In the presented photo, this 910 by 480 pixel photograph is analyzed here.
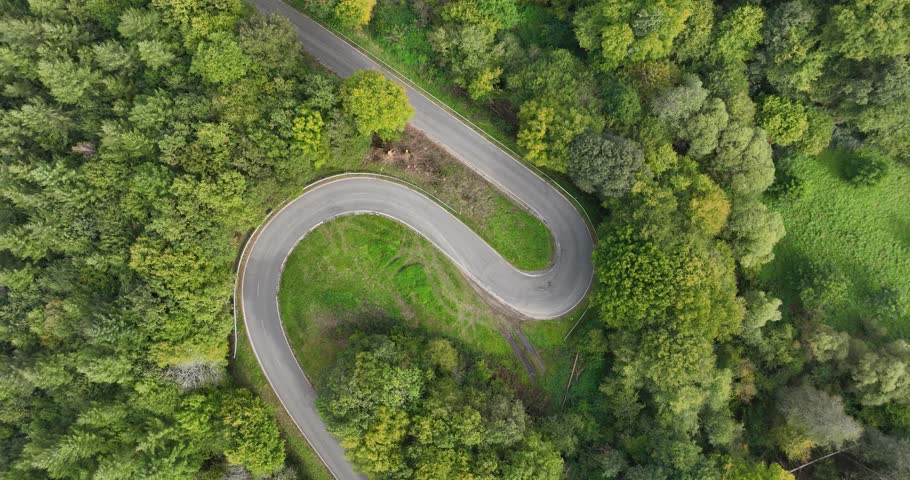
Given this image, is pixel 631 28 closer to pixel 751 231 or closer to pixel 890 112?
pixel 751 231

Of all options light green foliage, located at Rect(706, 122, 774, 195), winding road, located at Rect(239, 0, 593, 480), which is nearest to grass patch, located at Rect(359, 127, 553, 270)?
winding road, located at Rect(239, 0, 593, 480)

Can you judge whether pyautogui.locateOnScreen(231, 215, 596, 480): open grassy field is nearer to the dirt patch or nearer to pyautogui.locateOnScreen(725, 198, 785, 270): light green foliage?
the dirt patch

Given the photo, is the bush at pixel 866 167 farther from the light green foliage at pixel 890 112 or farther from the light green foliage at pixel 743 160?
the light green foliage at pixel 743 160

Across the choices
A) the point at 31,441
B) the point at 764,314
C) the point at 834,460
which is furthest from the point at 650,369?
the point at 31,441

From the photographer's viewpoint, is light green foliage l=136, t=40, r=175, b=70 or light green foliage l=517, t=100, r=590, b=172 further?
light green foliage l=517, t=100, r=590, b=172

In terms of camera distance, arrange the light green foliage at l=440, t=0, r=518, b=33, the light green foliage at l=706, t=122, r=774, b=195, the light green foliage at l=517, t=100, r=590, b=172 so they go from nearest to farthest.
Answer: the light green foliage at l=517, t=100, r=590, b=172 → the light green foliage at l=706, t=122, r=774, b=195 → the light green foliage at l=440, t=0, r=518, b=33

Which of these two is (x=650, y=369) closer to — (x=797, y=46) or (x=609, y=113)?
(x=609, y=113)

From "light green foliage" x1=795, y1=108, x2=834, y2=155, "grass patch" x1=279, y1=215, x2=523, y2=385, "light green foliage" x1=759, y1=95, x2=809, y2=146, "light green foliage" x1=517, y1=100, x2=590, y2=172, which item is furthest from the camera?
"grass patch" x1=279, y1=215, x2=523, y2=385

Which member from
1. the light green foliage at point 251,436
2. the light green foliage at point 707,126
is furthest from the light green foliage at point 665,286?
the light green foliage at point 251,436
